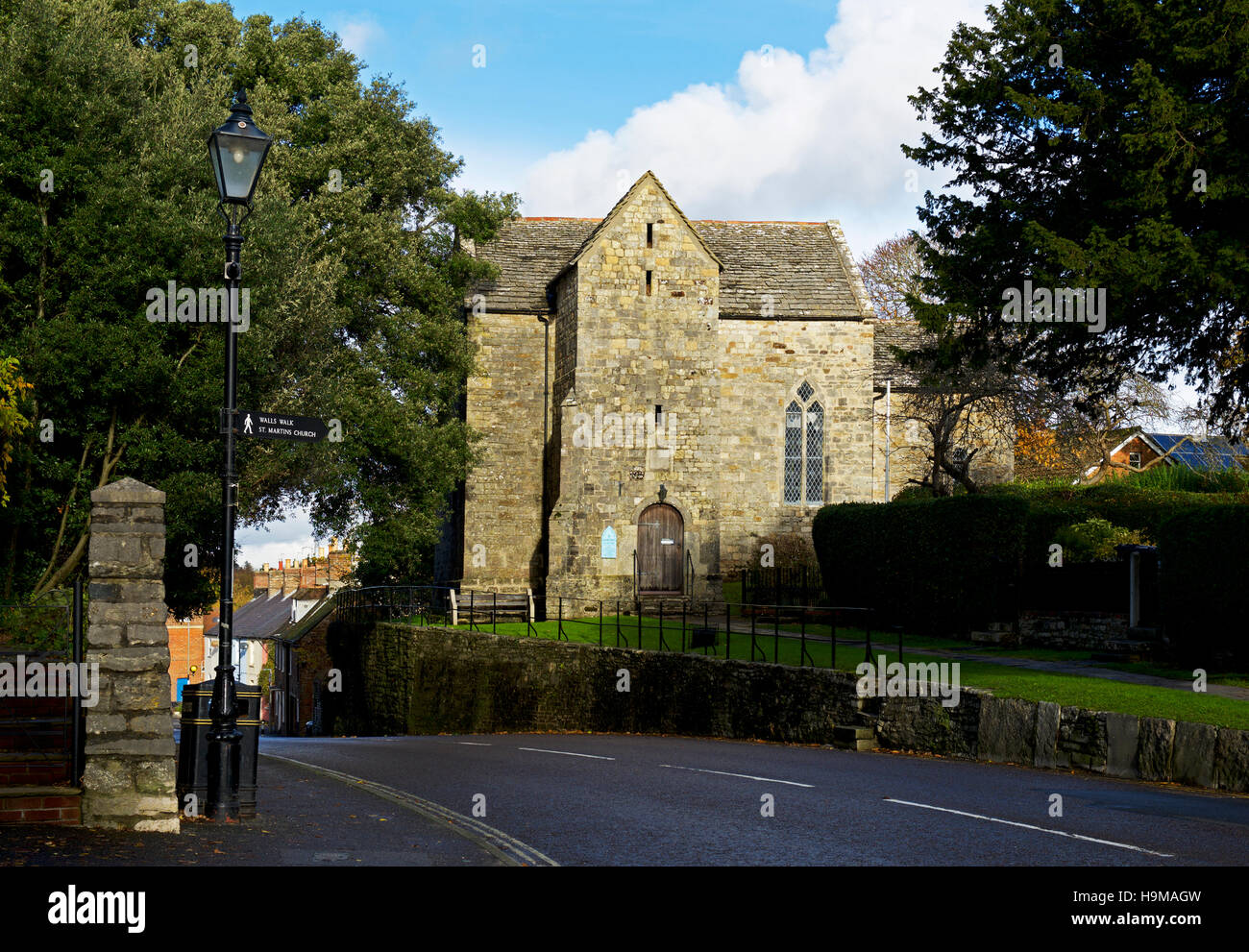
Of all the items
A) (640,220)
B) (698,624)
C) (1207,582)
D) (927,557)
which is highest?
(640,220)

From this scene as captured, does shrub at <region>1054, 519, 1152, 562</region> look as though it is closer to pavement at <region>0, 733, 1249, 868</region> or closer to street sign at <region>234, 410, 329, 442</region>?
pavement at <region>0, 733, 1249, 868</region>

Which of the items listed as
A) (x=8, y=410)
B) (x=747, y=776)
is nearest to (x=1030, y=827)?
(x=747, y=776)

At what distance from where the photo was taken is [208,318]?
886 inches

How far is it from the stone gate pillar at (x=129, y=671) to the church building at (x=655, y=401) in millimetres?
23863

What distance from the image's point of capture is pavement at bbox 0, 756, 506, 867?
8570 millimetres

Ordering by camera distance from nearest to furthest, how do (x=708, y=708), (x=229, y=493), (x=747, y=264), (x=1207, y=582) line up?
(x=229, y=493) → (x=1207, y=582) → (x=708, y=708) → (x=747, y=264)

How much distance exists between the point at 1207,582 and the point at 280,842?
16.6m

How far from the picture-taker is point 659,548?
116 feet

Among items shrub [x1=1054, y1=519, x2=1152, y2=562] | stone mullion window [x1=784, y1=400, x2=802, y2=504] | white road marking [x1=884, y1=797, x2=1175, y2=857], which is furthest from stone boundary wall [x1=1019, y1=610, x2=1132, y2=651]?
stone mullion window [x1=784, y1=400, x2=802, y2=504]

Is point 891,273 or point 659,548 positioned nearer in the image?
point 659,548

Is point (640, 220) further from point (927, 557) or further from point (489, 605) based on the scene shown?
point (927, 557)

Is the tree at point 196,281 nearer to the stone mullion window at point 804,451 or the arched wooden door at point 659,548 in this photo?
the arched wooden door at point 659,548
